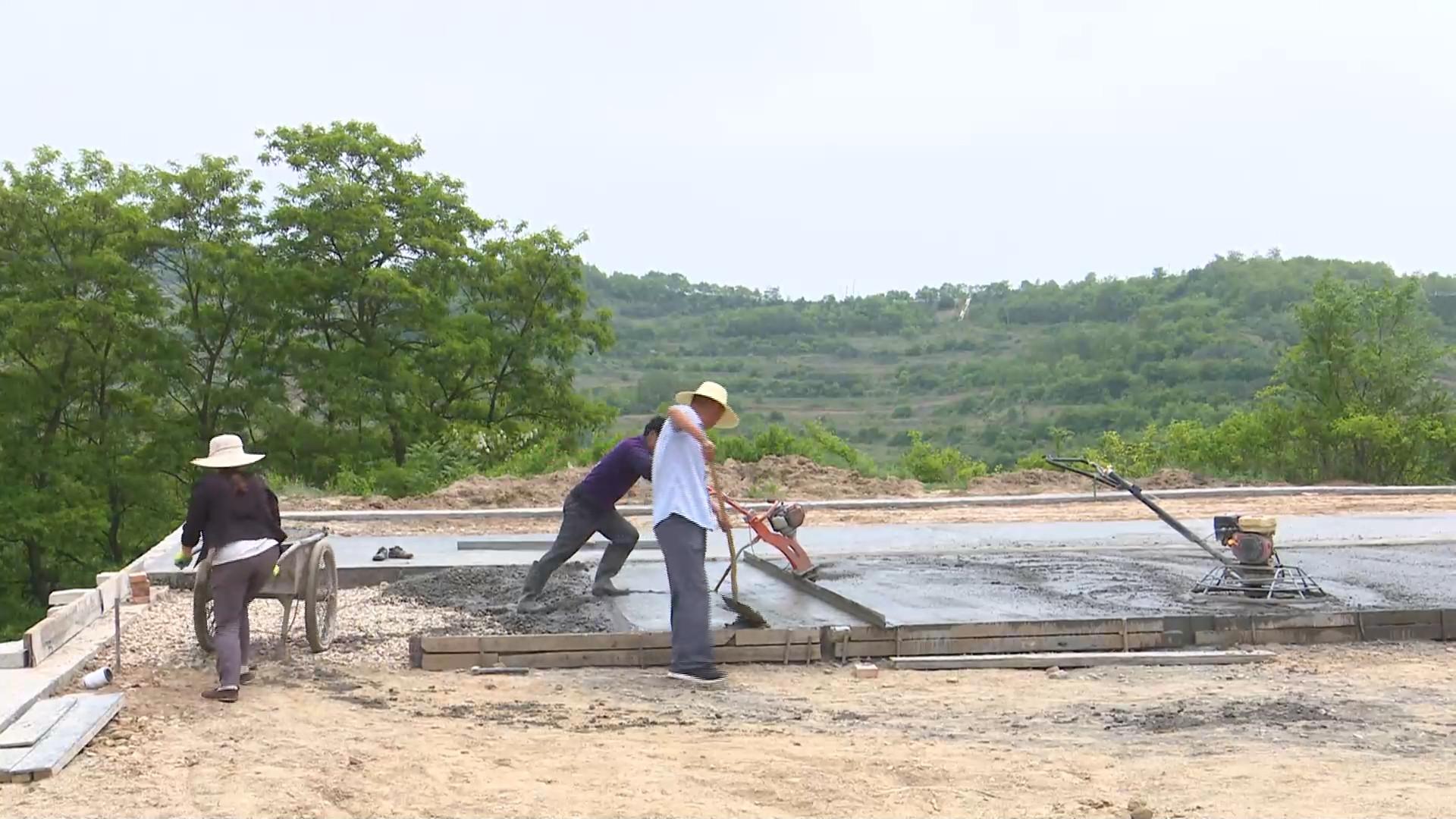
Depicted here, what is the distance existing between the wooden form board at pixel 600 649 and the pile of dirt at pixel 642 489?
35.7 ft

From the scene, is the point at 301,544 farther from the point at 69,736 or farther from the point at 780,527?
the point at 780,527

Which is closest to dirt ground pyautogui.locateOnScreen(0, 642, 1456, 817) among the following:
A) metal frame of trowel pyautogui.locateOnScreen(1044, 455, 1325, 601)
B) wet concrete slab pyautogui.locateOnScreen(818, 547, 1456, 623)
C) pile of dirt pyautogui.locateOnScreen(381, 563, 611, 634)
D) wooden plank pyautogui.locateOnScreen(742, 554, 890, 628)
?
wooden plank pyautogui.locateOnScreen(742, 554, 890, 628)

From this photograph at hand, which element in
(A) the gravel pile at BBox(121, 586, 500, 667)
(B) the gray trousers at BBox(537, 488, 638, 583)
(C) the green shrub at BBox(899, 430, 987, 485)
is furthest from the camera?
(C) the green shrub at BBox(899, 430, 987, 485)

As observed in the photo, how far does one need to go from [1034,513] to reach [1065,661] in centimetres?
979

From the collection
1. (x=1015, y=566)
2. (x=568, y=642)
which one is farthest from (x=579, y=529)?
(x=1015, y=566)

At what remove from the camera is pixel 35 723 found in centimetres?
603

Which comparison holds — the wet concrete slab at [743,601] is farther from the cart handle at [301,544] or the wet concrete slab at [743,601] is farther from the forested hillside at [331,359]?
the forested hillside at [331,359]

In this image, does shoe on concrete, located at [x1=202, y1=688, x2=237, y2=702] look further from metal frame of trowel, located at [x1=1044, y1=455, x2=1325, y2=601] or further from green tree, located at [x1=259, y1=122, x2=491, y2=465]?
green tree, located at [x1=259, y1=122, x2=491, y2=465]

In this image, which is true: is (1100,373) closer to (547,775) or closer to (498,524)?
(498,524)

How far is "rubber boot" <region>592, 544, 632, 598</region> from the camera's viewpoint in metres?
9.50

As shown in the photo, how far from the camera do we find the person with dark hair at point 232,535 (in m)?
7.02

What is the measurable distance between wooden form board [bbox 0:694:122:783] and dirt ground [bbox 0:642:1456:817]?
70mm

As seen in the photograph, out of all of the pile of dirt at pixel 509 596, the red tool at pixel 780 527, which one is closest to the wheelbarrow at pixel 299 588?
the pile of dirt at pixel 509 596

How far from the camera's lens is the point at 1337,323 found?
30469 millimetres
